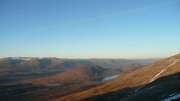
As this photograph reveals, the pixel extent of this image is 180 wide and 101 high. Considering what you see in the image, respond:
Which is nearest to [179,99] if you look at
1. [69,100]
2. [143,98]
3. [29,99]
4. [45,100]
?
[143,98]

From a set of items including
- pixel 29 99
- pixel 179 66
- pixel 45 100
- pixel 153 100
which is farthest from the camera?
pixel 29 99

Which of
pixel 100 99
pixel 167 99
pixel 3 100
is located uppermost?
pixel 167 99

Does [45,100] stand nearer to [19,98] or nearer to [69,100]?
[19,98]

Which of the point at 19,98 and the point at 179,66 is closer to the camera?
the point at 179,66

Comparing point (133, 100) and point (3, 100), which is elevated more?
point (133, 100)

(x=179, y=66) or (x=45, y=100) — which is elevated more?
(x=179, y=66)

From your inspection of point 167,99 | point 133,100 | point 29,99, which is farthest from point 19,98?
point 167,99

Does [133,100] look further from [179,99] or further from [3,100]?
[3,100]

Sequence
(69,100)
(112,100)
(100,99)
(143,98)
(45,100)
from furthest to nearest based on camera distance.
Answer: (45,100) → (69,100) → (100,99) → (112,100) → (143,98)

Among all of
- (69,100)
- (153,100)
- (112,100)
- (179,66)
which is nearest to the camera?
(153,100)
